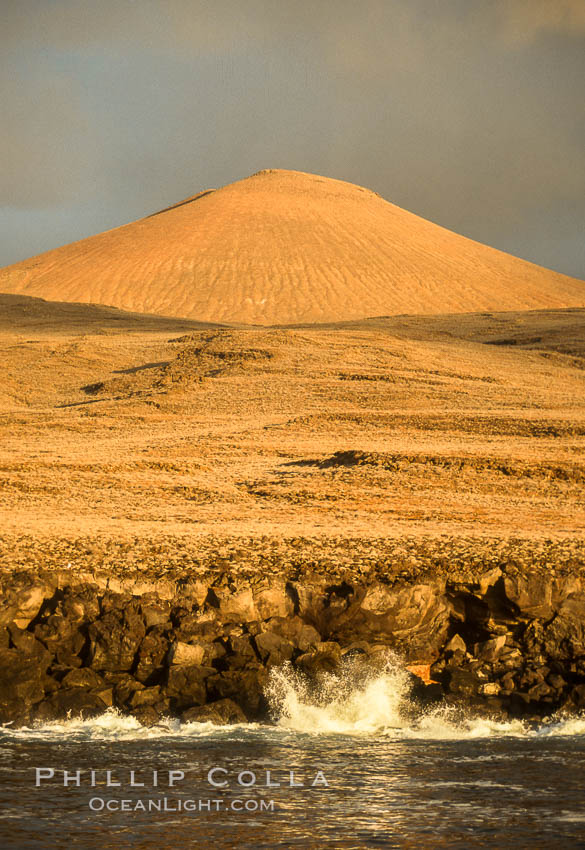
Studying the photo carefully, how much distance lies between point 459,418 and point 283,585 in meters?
11.1

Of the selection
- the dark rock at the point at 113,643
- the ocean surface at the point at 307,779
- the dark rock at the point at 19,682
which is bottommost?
the ocean surface at the point at 307,779

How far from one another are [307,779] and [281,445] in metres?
11.1

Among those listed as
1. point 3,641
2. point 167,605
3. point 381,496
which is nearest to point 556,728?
point 167,605

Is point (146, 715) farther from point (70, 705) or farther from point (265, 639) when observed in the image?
point (265, 639)

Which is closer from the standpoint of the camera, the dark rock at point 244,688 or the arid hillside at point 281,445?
the dark rock at point 244,688

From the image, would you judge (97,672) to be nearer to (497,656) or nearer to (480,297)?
(497,656)

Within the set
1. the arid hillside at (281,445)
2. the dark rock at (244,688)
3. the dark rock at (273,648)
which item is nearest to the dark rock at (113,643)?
the dark rock at (244,688)

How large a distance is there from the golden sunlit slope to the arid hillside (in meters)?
22.6

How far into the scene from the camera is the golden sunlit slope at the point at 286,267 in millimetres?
56719

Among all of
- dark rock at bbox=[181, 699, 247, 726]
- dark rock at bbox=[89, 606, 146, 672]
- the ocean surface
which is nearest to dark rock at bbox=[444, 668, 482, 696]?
the ocean surface

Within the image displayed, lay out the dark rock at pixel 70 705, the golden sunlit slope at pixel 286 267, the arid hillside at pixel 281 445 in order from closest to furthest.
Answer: the dark rock at pixel 70 705
the arid hillside at pixel 281 445
the golden sunlit slope at pixel 286 267

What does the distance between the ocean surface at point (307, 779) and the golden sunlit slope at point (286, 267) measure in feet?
148

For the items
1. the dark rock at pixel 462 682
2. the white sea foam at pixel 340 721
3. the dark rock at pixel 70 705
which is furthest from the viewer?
the dark rock at pixel 462 682

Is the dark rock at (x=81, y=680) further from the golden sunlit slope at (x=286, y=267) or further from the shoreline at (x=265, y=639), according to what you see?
the golden sunlit slope at (x=286, y=267)
